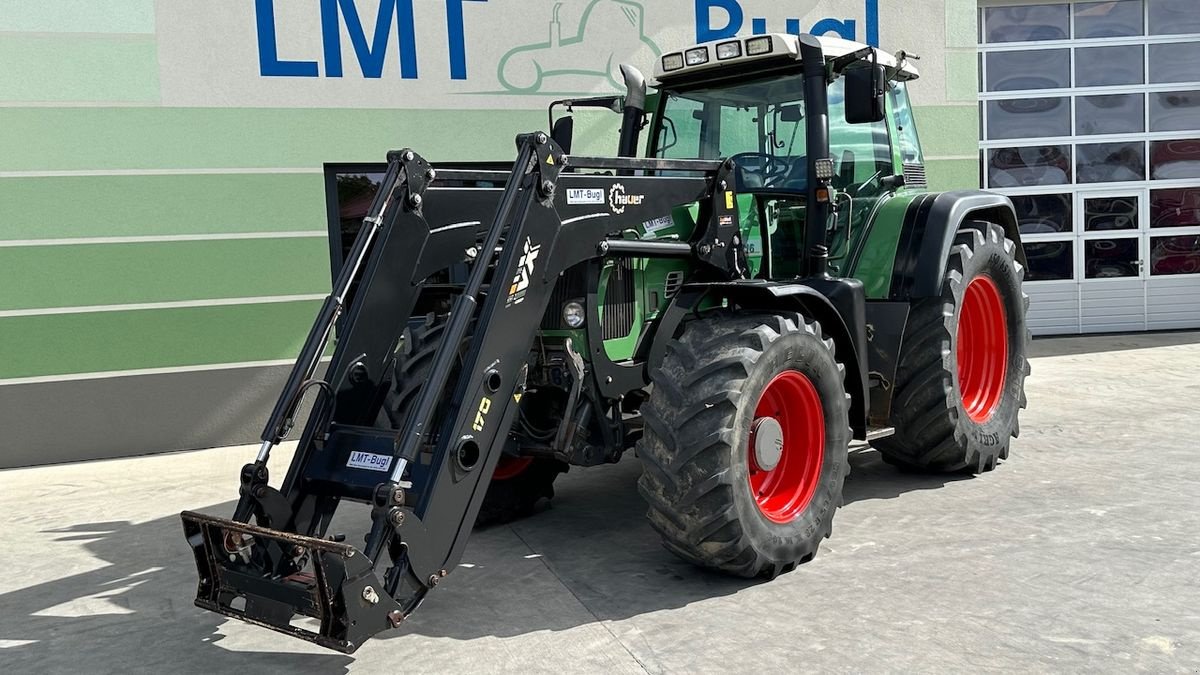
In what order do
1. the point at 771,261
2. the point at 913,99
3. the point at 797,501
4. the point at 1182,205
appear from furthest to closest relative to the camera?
the point at 1182,205 < the point at 913,99 < the point at 771,261 < the point at 797,501

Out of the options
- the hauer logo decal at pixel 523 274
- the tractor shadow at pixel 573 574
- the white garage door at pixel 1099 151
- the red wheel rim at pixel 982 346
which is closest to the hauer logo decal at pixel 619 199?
the hauer logo decal at pixel 523 274

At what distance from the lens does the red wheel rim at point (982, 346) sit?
6.77 metres

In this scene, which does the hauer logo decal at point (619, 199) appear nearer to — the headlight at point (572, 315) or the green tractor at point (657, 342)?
the green tractor at point (657, 342)

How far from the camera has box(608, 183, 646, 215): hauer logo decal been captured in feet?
15.8

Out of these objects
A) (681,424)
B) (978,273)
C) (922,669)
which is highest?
(978,273)

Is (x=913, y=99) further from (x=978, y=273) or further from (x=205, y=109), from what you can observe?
(x=205, y=109)

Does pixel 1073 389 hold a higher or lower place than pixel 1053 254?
lower

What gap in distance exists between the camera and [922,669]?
12.0 feet

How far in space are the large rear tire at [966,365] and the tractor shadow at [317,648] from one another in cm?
32

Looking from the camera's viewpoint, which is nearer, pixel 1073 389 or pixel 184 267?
pixel 184 267

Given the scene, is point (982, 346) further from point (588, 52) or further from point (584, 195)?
point (588, 52)

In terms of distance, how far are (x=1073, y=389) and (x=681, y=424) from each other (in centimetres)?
602

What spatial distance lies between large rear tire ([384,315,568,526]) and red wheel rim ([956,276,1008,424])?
2.78 metres

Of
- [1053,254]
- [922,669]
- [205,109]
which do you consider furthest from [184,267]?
[1053,254]
